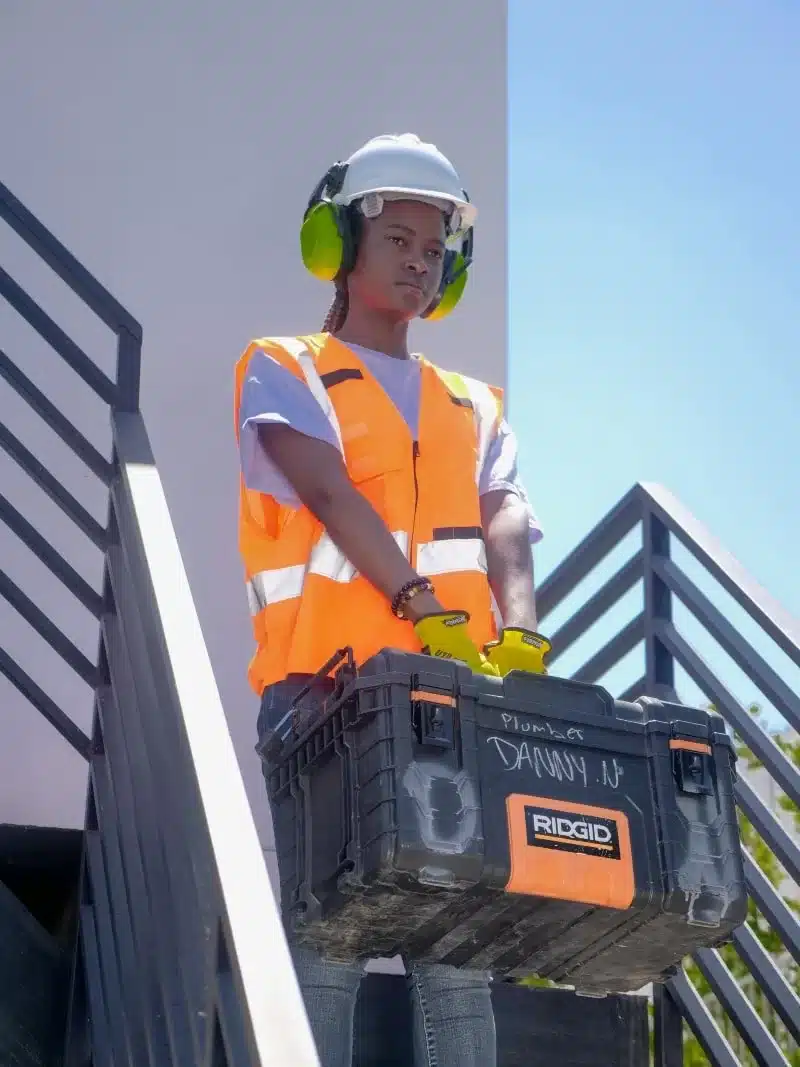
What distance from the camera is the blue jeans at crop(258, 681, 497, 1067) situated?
246cm

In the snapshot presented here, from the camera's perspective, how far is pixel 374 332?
299 cm

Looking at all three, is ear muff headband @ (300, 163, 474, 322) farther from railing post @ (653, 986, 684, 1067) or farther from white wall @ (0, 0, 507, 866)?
railing post @ (653, 986, 684, 1067)

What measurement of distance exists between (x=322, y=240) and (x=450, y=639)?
2.92 feet

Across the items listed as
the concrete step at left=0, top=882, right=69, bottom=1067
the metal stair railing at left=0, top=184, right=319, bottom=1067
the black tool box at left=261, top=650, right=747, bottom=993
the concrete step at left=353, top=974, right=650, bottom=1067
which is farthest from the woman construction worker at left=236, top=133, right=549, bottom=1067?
the concrete step at left=0, top=882, right=69, bottom=1067

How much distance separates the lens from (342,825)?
7.37 feet

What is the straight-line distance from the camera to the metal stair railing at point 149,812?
166 cm

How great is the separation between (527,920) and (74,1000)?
3.33 feet

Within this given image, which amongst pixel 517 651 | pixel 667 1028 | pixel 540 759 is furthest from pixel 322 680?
pixel 667 1028

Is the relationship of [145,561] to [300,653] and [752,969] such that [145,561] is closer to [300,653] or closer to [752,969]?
[300,653]

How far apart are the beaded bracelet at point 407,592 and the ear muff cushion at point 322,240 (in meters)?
0.72

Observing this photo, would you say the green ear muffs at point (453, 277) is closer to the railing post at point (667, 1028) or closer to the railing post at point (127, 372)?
the railing post at point (127, 372)

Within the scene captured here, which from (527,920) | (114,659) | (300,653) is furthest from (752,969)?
(114,659)

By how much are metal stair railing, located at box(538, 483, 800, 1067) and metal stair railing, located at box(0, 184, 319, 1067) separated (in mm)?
1202

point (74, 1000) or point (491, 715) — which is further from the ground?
point (491, 715)
